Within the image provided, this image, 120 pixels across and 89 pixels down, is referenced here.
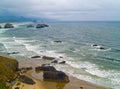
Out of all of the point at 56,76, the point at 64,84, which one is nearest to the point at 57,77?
the point at 56,76

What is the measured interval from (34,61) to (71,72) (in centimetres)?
1073

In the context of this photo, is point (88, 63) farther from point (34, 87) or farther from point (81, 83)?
point (34, 87)

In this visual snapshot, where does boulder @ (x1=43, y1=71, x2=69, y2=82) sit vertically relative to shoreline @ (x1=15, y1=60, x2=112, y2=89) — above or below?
above

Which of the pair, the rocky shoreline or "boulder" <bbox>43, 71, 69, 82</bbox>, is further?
"boulder" <bbox>43, 71, 69, 82</bbox>

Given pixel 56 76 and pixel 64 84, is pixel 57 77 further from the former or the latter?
pixel 64 84

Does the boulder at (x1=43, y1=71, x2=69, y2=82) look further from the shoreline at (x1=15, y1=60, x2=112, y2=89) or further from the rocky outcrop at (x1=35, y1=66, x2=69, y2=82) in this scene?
the shoreline at (x1=15, y1=60, x2=112, y2=89)

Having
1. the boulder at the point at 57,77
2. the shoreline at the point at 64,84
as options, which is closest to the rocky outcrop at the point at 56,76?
the boulder at the point at 57,77

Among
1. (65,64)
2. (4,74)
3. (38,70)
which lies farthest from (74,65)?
(4,74)

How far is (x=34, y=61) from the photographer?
45406mm

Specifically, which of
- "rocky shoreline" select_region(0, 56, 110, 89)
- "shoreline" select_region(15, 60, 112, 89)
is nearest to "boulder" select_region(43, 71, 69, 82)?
"rocky shoreline" select_region(0, 56, 110, 89)

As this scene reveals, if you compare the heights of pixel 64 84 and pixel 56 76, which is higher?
pixel 56 76

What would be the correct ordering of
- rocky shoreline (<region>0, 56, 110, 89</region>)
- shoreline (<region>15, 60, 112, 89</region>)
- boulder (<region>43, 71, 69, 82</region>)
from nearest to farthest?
rocky shoreline (<region>0, 56, 110, 89</region>), shoreline (<region>15, 60, 112, 89</region>), boulder (<region>43, 71, 69, 82</region>)

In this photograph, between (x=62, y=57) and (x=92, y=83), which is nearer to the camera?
(x=92, y=83)

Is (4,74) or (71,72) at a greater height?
(4,74)
